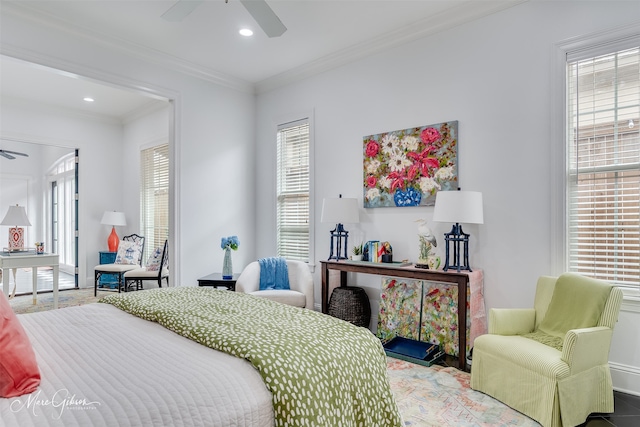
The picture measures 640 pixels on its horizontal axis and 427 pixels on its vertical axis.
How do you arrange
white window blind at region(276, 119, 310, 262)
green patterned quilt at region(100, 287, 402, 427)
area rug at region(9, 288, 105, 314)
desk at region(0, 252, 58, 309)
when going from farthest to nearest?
area rug at region(9, 288, 105, 314), white window blind at region(276, 119, 310, 262), desk at region(0, 252, 58, 309), green patterned quilt at region(100, 287, 402, 427)

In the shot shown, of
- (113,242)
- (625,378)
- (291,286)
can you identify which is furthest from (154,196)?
(625,378)

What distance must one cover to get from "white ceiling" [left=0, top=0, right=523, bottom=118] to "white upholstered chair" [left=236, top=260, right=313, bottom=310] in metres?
2.25

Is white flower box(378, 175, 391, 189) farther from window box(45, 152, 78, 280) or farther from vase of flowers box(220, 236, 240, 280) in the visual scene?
window box(45, 152, 78, 280)

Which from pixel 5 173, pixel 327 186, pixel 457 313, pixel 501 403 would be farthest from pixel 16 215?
pixel 501 403

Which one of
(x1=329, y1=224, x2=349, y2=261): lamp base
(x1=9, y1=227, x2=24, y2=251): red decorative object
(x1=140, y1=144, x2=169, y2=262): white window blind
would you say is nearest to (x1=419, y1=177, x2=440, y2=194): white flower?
(x1=329, y1=224, x2=349, y2=261): lamp base

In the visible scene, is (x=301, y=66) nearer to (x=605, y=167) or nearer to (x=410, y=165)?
(x=410, y=165)

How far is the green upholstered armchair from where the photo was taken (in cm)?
211

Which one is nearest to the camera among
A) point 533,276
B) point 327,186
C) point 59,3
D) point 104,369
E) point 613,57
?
point 104,369

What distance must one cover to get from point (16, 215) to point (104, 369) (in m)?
4.81

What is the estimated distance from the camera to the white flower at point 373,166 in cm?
387

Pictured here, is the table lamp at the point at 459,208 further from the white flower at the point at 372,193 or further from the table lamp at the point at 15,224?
the table lamp at the point at 15,224

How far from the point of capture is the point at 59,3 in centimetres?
317

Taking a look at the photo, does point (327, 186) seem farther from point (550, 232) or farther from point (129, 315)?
point (129, 315)

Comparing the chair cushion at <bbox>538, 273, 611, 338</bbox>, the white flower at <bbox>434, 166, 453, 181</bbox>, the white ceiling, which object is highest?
the white ceiling
